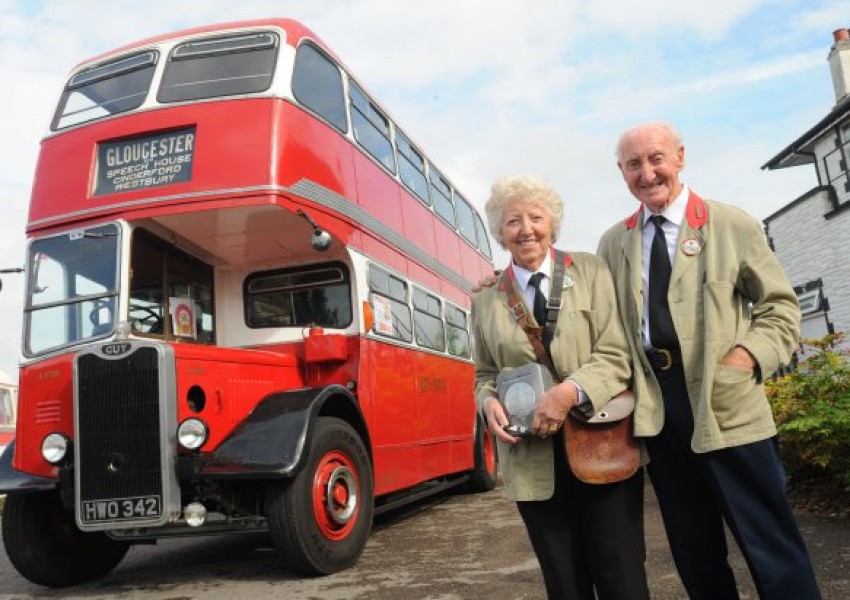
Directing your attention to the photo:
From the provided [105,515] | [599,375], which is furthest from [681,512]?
[105,515]

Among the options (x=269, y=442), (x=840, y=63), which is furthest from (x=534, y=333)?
(x=840, y=63)

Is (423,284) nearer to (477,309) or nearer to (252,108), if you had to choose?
(252,108)

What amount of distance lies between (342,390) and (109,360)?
1627mm

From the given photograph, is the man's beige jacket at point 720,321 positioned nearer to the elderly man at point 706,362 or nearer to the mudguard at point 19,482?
the elderly man at point 706,362

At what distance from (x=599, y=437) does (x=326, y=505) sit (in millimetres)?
3295

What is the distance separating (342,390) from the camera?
5684 mm

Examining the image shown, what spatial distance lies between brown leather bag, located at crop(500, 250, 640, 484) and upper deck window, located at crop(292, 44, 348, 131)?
414 cm

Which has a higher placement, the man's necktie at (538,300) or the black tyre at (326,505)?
the man's necktie at (538,300)

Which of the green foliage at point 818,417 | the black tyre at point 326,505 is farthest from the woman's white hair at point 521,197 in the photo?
the green foliage at point 818,417

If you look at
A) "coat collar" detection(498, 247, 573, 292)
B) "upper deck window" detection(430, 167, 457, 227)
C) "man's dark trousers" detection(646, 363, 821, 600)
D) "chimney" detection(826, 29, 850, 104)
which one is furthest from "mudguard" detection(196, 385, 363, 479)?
"chimney" detection(826, 29, 850, 104)

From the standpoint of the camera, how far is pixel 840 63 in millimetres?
16797

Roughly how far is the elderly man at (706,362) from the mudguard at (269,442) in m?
2.78

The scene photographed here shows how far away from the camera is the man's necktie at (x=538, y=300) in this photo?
2.57 metres

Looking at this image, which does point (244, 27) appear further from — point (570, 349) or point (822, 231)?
point (822, 231)
